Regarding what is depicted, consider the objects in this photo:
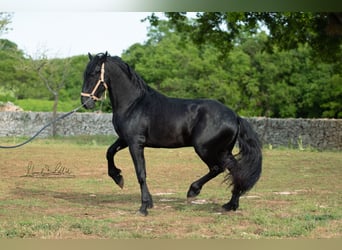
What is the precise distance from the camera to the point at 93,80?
5.34m

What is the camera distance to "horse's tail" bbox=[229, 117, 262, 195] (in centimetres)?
536

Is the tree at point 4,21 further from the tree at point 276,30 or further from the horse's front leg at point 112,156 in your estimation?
the horse's front leg at point 112,156

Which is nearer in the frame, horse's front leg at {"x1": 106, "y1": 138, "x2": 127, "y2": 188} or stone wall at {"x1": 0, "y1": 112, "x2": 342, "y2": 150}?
horse's front leg at {"x1": 106, "y1": 138, "x2": 127, "y2": 188}

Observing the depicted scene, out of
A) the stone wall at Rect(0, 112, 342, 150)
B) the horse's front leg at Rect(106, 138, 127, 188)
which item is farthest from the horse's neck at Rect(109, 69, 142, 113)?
the stone wall at Rect(0, 112, 342, 150)

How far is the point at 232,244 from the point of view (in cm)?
457

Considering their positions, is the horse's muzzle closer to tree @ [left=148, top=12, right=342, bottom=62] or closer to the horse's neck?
the horse's neck

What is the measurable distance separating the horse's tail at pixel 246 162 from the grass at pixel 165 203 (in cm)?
30

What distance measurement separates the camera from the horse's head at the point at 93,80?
5316mm

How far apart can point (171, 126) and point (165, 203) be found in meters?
1.03

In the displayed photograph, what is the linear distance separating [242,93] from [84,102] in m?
10.9

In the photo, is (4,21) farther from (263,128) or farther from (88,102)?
(88,102)

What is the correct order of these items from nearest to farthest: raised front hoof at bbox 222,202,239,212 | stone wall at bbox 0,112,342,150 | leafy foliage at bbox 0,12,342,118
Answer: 1. raised front hoof at bbox 222,202,239,212
2. leafy foliage at bbox 0,12,342,118
3. stone wall at bbox 0,112,342,150

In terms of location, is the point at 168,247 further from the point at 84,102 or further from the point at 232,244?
the point at 84,102

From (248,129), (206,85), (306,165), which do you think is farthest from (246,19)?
→ (248,129)
